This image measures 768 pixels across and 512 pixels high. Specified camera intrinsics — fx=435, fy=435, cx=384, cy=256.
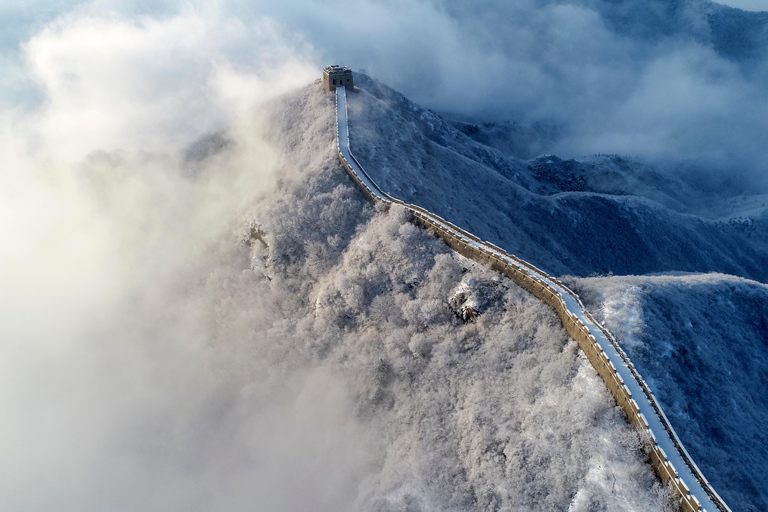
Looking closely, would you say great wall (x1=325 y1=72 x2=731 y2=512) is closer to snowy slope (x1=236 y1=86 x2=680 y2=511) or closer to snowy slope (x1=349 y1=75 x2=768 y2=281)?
snowy slope (x1=236 y1=86 x2=680 y2=511)

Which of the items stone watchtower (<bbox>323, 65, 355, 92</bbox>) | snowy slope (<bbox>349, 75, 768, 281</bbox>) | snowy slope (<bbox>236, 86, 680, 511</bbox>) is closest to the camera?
snowy slope (<bbox>236, 86, 680, 511</bbox>)

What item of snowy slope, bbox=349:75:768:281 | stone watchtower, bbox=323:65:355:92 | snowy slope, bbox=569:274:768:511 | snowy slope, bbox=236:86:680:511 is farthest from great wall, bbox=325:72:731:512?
stone watchtower, bbox=323:65:355:92

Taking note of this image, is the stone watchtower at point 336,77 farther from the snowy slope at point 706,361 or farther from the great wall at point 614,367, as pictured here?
the snowy slope at point 706,361

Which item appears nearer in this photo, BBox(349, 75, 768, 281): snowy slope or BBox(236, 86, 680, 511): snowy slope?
BBox(236, 86, 680, 511): snowy slope

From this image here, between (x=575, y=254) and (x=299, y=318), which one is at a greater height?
(x=299, y=318)

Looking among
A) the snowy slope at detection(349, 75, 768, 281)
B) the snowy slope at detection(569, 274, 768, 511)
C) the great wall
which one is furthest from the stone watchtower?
the snowy slope at detection(569, 274, 768, 511)

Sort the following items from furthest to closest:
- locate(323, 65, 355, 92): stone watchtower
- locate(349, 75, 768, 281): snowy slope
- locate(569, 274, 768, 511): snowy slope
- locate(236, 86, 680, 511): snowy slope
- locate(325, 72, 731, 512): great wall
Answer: locate(323, 65, 355, 92): stone watchtower
locate(349, 75, 768, 281): snowy slope
locate(569, 274, 768, 511): snowy slope
locate(236, 86, 680, 511): snowy slope
locate(325, 72, 731, 512): great wall

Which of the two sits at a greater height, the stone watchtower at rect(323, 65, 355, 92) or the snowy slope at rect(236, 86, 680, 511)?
the stone watchtower at rect(323, 65, 355, 92)

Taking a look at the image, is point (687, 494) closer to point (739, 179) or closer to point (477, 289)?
point (477, 289)

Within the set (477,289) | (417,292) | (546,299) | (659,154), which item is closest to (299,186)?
(417,292)
